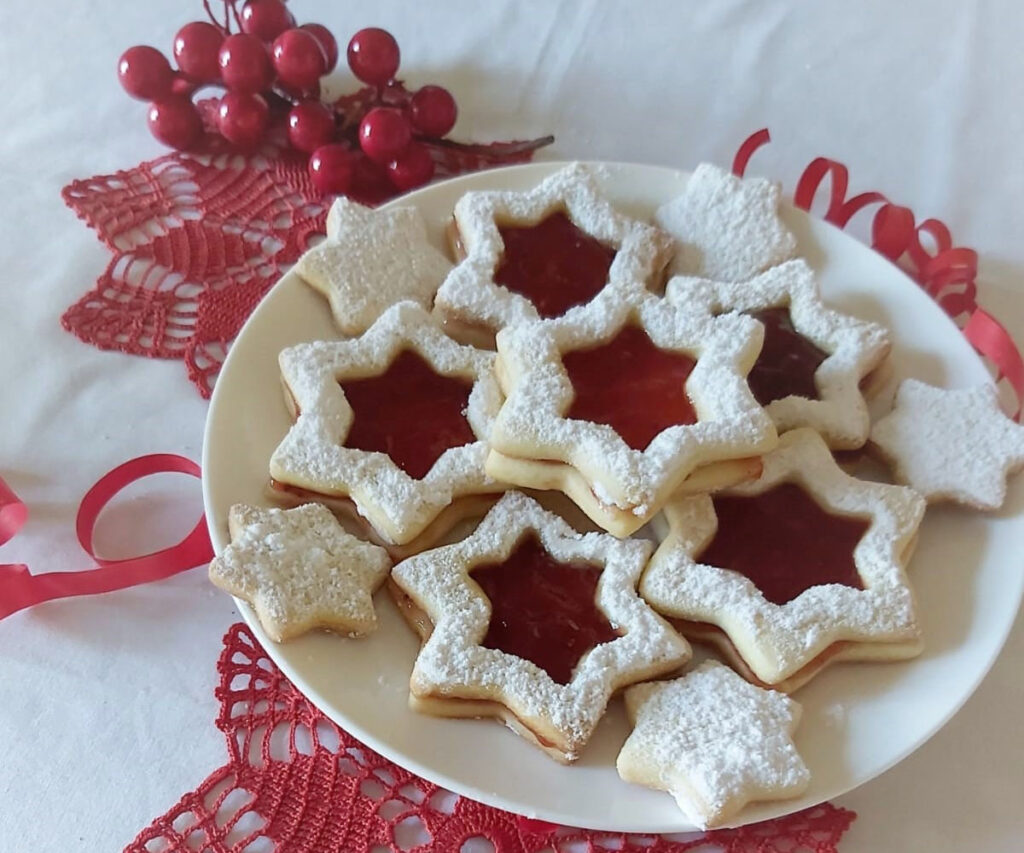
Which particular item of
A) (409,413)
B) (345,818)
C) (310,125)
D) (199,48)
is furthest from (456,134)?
(345,818)

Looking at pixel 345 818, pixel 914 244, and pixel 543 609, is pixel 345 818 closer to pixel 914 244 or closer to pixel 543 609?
pixel 543 609

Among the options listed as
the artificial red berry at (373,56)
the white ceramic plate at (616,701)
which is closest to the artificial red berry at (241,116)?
the artificial red berry at (373,56)

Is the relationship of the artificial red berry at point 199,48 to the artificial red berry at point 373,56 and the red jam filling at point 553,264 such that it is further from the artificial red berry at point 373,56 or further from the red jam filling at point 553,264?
the red jam filling at point 553,264

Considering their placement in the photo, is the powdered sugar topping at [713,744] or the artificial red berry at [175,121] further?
the artificial red berry at [175,121]

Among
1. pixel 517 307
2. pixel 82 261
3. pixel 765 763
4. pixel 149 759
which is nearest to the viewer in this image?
pixel 765 763

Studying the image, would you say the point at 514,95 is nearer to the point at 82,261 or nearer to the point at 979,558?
the point at 82,261

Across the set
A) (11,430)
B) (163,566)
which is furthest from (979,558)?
(11,430)
